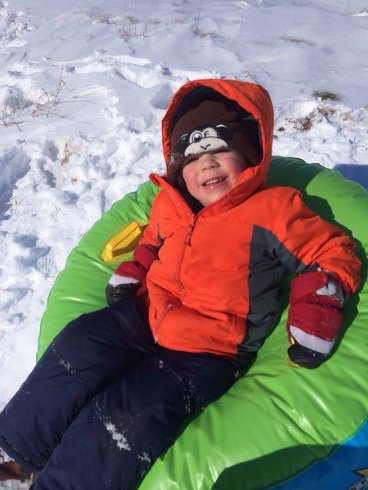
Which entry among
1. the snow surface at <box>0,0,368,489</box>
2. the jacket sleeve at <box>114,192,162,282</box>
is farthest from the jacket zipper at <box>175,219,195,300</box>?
the snow surface at <box>0,0,368,489</box>

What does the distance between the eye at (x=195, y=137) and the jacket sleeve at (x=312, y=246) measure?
0.48 meters

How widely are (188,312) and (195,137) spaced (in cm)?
72

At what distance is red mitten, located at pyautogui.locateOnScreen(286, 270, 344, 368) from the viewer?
165cm

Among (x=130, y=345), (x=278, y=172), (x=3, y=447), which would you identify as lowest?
(x=3, y=447)

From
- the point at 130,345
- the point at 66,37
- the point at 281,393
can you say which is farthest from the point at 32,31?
the point at 281,393


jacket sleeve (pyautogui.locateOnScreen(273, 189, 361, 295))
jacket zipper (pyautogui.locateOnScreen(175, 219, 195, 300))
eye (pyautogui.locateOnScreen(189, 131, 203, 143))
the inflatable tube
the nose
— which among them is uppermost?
eye (pyautogui.locateOnScreen(189, 131, 203, 143))

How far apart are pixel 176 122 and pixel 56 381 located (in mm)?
1239

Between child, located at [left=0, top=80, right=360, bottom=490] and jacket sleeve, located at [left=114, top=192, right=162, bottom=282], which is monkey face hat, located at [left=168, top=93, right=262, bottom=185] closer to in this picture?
child, located at [left=0, top=80, right=360, bottom=490]

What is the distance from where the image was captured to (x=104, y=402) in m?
1.69

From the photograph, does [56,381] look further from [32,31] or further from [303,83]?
[32,31]

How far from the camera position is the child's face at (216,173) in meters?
2.01

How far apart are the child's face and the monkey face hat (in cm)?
3

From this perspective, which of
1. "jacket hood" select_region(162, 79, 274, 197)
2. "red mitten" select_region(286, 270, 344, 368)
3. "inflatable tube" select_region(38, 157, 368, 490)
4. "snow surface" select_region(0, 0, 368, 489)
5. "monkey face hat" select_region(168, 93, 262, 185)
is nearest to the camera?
"inflatable tube" select_region(38, 157, 368, 490)

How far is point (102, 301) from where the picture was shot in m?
2.31
